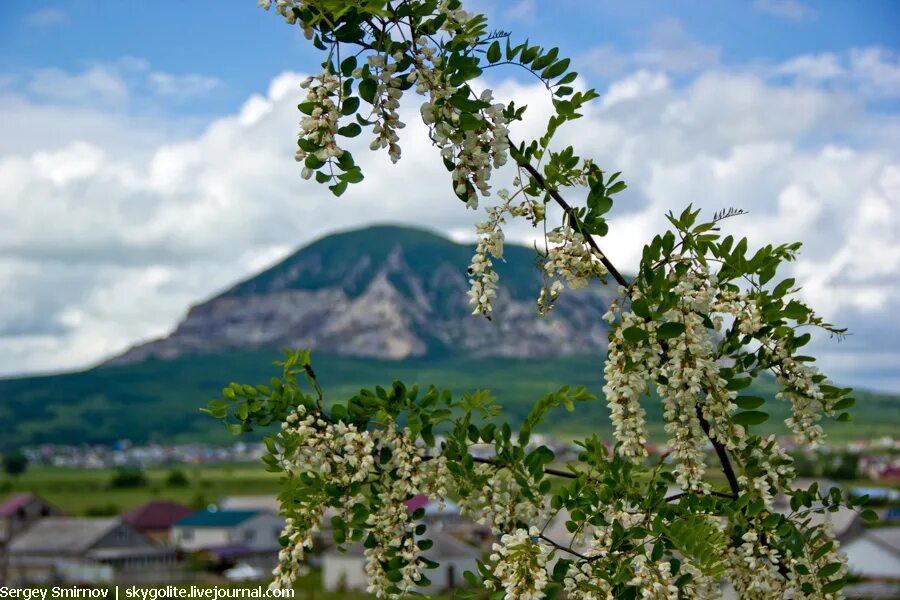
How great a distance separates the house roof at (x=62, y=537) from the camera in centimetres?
9331

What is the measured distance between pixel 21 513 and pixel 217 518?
2049cm

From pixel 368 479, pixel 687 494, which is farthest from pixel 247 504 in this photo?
pixel 687 494

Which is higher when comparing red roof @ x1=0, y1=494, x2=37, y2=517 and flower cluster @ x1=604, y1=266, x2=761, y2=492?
flower cluster @ x1=604, y1=266, x2=761, y2=492

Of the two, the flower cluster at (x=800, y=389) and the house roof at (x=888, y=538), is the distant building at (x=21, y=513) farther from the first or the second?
the flower cluster at (x=800, y=389)

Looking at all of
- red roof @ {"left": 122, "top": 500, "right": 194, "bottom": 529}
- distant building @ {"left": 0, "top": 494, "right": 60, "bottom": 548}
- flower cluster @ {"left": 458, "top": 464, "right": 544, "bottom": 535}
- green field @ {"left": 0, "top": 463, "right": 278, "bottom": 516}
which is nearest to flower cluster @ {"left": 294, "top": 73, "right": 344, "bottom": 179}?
flower cluster @ {"left": 458, "top": 464, "right": 544, "bottom": 535}

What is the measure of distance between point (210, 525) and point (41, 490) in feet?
199

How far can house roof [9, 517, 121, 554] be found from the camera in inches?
3674

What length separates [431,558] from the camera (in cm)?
6675

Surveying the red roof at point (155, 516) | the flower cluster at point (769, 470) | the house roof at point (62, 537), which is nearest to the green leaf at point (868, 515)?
the flower cluster at point (769, 470)

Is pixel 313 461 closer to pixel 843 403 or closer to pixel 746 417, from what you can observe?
pixel 746 417

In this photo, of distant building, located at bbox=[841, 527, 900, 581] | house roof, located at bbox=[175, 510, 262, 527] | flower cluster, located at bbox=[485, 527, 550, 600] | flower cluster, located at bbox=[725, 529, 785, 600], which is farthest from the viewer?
house roof, located at bbox=[175, 510, 262, 527]

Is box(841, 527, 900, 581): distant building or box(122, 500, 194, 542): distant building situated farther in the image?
box(122, 500, 194, 542): distant building

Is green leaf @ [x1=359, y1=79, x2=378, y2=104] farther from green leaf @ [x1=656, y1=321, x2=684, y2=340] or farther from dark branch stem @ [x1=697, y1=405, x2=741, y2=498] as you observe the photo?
dark branch stem @ [x1=697, y1=405, x2=741, y2=498]

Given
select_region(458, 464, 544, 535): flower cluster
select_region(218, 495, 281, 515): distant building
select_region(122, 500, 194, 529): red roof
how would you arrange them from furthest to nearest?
select_region(218, 495, 281, 515): distant building → select_region(122, 500, 194, 529): red roof → select_region(458, 464, 544, 535): flower cluster
